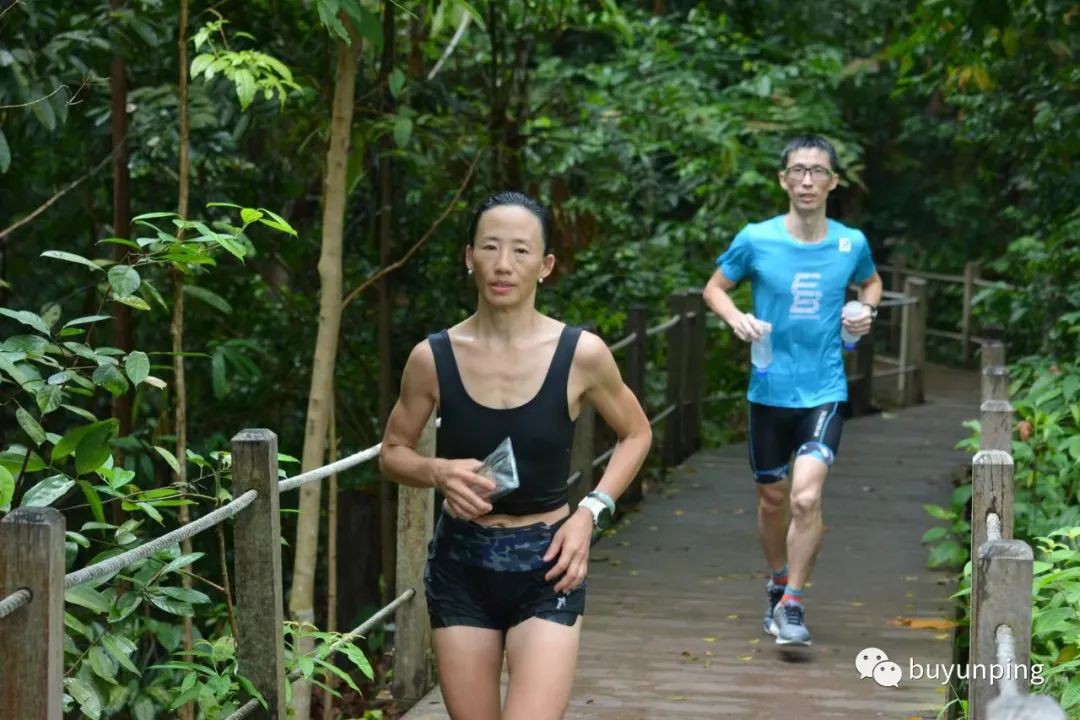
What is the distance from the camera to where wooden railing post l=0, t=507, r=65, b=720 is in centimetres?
288

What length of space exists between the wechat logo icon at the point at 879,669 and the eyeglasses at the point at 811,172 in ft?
6.11

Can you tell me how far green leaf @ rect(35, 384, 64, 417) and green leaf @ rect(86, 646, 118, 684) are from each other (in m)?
0.62

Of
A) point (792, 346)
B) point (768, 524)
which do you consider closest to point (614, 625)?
point (768, 524)

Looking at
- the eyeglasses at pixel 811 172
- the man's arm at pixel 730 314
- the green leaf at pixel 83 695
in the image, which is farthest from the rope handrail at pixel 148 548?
the eyeglasses at pixel 811 172

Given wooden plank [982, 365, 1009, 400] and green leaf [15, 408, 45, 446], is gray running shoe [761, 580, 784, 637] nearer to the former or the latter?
wooden plank [982, 365, 1009, 400]

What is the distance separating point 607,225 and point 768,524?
6.52 meters

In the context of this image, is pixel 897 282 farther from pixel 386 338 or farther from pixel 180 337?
pixel 180 337

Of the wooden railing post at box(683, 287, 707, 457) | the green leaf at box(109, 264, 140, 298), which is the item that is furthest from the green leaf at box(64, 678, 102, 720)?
the wooden railing post at box(683, 287, 707, 457)

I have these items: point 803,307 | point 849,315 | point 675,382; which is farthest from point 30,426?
point 675,382

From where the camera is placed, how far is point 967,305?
20.5 metres

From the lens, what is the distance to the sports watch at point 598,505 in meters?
3.82

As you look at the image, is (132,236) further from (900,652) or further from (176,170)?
(900,652)

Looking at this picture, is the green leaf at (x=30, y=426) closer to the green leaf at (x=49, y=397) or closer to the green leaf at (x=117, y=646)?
the green leaf at (x=49, y=397)

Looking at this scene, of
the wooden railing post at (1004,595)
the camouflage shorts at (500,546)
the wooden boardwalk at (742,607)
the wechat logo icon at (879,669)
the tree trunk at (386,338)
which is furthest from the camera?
the tree trunk at (386,338)
